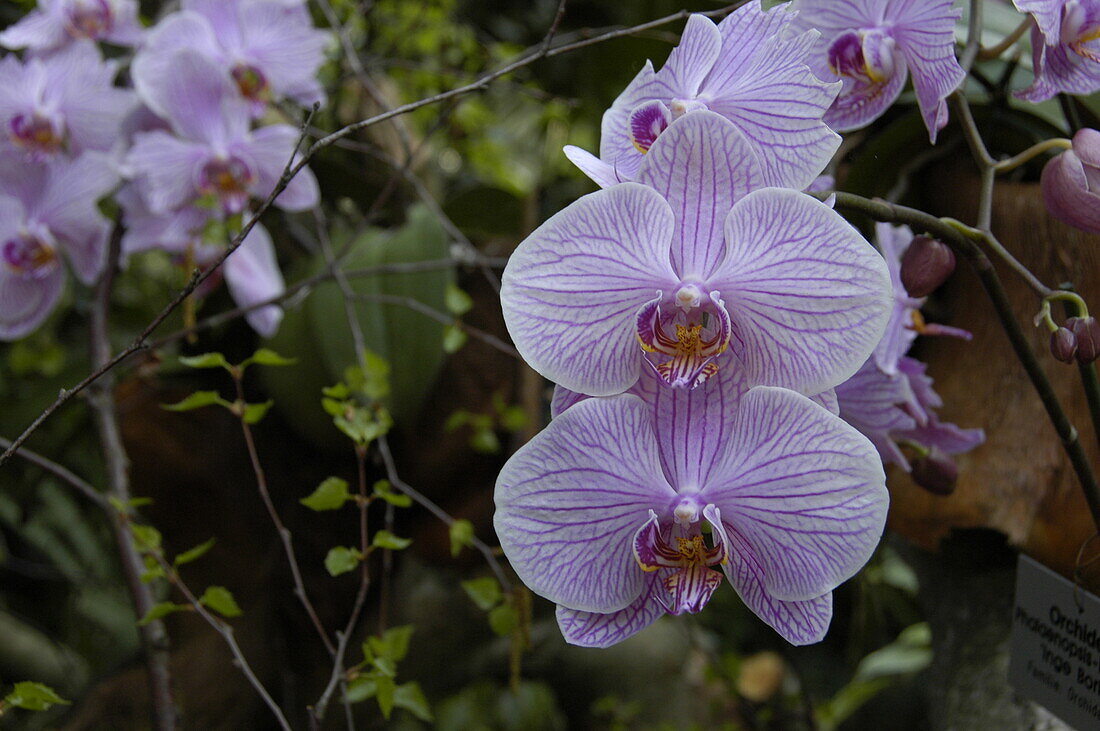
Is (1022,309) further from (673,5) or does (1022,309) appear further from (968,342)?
(673,5)

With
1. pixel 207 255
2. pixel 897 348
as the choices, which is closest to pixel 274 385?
pixel 207 255

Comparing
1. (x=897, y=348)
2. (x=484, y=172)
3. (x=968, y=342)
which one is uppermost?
(x=897, y=348)

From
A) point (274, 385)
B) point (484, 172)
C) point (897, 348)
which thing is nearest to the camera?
point (897, 348)

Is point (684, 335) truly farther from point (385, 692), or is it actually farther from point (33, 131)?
point (33, 131)

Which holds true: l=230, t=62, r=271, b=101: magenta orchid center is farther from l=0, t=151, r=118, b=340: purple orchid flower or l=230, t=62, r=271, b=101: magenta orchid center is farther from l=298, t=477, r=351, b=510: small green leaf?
l=298, t=477, r=351, b=510: small green leaf

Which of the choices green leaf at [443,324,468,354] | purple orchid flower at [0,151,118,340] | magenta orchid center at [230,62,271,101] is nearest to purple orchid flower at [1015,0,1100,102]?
green leaf at [443,324,468,354]

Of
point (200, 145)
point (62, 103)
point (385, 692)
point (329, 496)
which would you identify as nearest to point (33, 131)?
point (62, 103)

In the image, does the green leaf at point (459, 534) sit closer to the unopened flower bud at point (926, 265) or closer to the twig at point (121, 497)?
the twig at point (121, 497)
